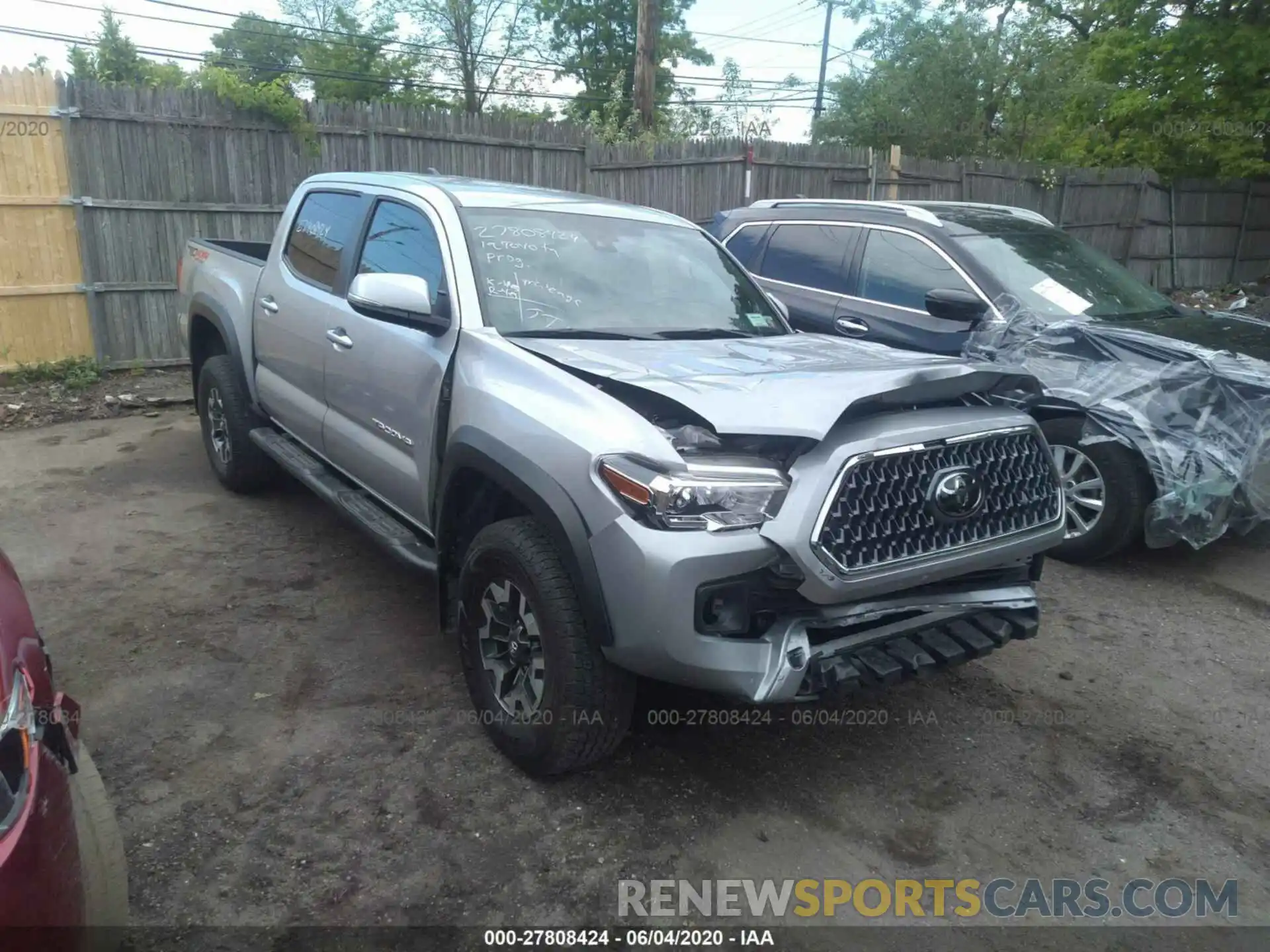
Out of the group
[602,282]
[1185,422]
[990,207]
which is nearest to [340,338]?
[602,282]

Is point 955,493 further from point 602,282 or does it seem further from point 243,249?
point 243,249

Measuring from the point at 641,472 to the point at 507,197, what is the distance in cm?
198

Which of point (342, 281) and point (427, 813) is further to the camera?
point (342, 281)

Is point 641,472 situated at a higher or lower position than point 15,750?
higher

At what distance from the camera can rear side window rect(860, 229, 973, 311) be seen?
6.00 metres

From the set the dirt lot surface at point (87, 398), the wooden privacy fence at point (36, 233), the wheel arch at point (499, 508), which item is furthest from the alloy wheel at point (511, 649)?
the wooden privacy fence at point (36, 233)

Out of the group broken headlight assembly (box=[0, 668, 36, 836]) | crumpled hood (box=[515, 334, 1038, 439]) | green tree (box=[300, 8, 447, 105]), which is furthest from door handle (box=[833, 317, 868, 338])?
green tree (box=[300, 8, 447, 105])

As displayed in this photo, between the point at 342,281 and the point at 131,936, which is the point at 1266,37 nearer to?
the point at 342,281

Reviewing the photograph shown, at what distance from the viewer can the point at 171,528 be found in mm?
5539

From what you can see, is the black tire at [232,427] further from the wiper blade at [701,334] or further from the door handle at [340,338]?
the wiper blade at [701,334]

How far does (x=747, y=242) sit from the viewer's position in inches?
288

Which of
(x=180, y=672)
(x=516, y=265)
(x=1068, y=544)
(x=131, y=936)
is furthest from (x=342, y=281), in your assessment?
(x=1068, y=544)

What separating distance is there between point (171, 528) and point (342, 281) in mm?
2026

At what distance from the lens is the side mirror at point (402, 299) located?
355 cm
